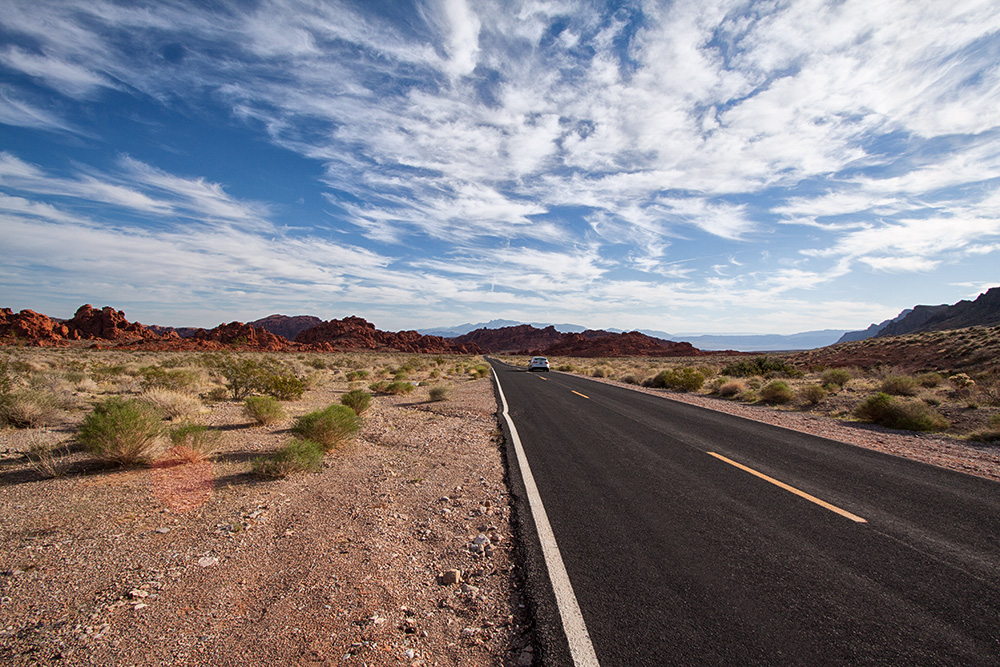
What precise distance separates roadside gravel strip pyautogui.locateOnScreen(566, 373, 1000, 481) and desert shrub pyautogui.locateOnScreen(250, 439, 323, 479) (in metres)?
9.96

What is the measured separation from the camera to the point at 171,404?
977 centimetres

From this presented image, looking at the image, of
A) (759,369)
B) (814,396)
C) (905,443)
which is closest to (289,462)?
(905,443)

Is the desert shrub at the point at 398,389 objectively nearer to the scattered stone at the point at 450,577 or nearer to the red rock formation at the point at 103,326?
the scattered stone at the point at 450,577

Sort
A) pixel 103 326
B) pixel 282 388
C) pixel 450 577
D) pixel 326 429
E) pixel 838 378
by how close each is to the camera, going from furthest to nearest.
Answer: pixel 103 326 < pixel 838 378 < pixel 282 388 < pixel 326 429 < pixel 450 577

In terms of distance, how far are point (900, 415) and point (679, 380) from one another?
12.3 meters

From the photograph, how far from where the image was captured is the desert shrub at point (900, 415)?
1050cm

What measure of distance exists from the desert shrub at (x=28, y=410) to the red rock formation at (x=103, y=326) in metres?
90.2

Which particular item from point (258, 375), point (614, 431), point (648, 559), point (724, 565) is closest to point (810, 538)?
point (724, 565)

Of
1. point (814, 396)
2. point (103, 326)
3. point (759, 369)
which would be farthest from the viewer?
point (103, 326)

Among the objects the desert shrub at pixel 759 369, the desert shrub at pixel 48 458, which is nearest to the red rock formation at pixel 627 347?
the desert shrub at pixel 759 369

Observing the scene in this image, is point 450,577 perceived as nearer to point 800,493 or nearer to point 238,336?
point 800,493

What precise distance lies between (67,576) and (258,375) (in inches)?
463

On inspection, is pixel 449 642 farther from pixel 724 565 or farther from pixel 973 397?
pixel 973 397

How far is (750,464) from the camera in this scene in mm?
6934
